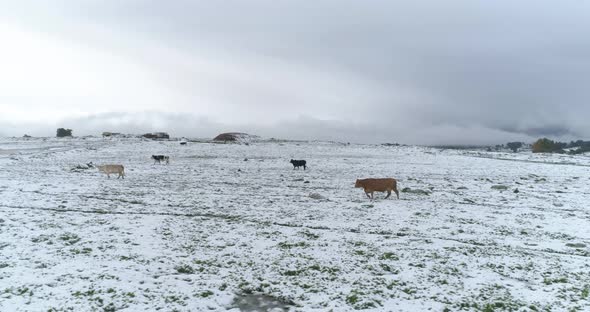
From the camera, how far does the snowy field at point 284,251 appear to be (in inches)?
331

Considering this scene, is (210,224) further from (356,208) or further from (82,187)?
(82,187)

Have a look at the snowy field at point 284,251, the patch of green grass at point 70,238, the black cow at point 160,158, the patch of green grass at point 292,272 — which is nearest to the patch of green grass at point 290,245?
the snowy field at point 284,251

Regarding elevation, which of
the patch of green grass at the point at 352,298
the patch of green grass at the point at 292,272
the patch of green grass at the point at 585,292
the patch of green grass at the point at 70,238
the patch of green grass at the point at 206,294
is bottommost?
the patch of green grass at the point at 206,294

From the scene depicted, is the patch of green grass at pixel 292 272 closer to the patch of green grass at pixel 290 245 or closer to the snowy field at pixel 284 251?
the snowy field at pixel 284 251

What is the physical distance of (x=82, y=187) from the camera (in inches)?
837

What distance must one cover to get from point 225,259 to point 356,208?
8.43 m

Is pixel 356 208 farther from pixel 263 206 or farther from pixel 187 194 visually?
pixel 187 194

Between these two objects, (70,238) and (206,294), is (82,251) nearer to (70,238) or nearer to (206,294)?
(70,238)

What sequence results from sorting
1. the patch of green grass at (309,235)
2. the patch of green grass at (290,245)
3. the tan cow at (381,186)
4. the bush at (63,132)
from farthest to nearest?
1. the bush at (63,132)
2. the tan cow at (381,186)
3. the patch of green grass at (309,235)
4. the patch of green grass at (290,245)

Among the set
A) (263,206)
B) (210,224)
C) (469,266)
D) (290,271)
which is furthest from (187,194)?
(469,266)

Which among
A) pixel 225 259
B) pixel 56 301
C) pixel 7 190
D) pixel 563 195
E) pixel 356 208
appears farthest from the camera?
pixel 563 195

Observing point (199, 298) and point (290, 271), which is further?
point (290, 271)

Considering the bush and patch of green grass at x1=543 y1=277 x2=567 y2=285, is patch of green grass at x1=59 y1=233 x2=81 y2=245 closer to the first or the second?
A: patch of green grass at x1=543 y1=277 x2=567 y2=285

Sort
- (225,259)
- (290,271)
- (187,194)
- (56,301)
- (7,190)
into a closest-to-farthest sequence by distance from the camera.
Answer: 1. (56,301)
2. (290,271)
3. (225,259)
4. (7,190)
5. (187,194)
